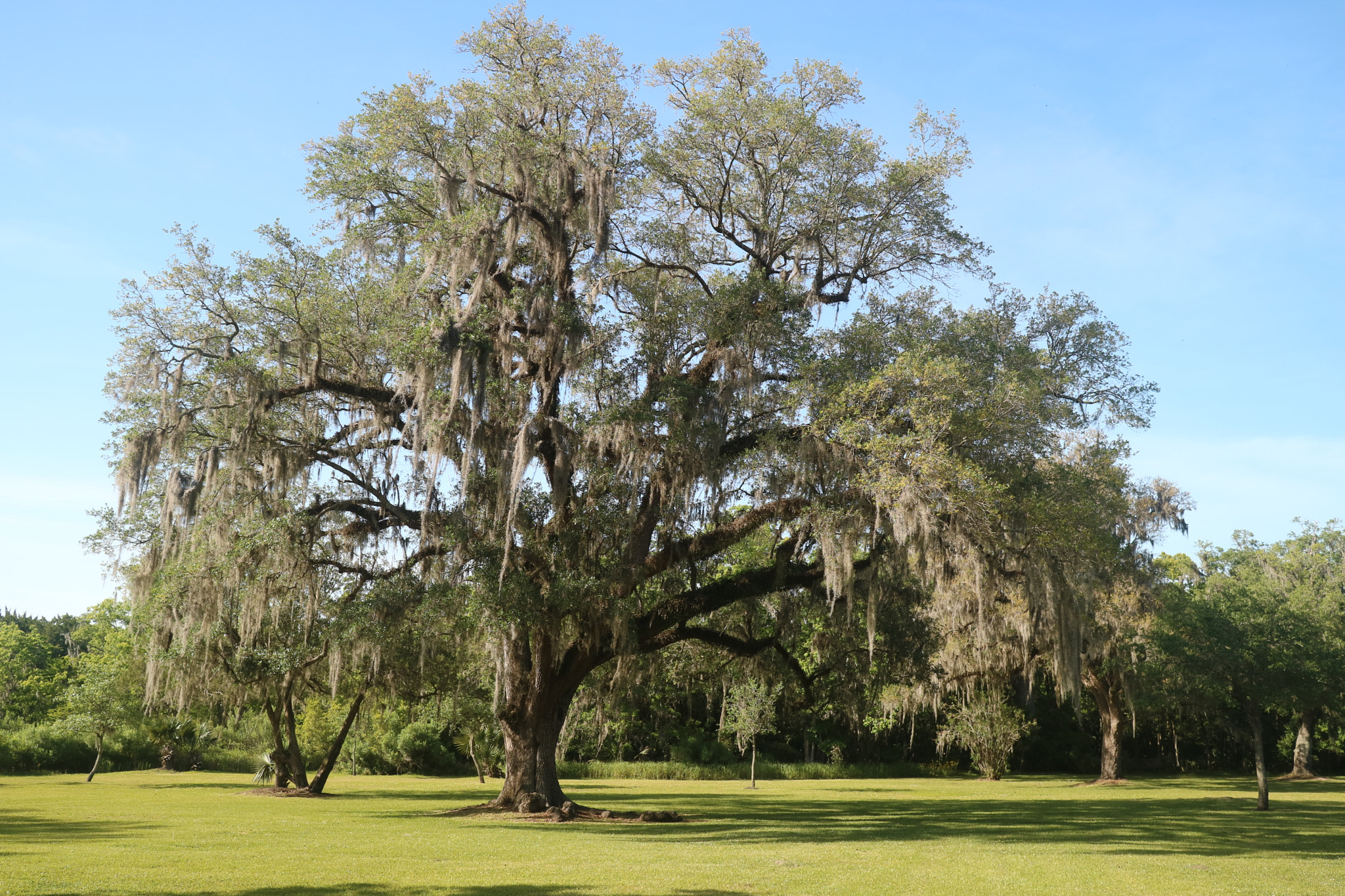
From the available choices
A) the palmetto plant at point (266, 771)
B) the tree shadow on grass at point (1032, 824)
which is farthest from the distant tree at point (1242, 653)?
the palmetto plant at point (266, 771)

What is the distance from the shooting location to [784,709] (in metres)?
34.6

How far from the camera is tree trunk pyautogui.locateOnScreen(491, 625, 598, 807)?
63.0ft

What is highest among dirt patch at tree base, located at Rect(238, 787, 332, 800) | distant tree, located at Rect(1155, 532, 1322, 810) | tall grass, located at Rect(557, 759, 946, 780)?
distant tree, located at Rect(1155, 532, 1322, 810)

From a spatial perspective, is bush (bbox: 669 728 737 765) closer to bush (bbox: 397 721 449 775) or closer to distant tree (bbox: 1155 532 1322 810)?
bush (bbox: 397 721 449 775)

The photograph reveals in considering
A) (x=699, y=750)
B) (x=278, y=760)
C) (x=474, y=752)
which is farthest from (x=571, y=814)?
(x=699, y=750)

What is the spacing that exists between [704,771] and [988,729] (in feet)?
38.6

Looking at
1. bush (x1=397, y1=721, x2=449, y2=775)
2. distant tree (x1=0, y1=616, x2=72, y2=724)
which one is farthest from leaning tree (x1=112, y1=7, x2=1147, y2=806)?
distant tree (x1=0, y1=616, x2=72, y2=724)

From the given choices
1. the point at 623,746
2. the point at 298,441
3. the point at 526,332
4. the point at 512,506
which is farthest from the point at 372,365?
the point at 623,746

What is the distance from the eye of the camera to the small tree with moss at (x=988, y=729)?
37.1 metres

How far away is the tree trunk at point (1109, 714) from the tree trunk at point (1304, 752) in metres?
9.09

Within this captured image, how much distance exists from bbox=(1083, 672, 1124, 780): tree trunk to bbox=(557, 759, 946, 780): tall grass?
924cm

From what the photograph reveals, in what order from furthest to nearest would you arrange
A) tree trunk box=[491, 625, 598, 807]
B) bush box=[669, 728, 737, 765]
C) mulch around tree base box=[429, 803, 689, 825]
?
bush box=[669, 728, 737, 765] < tree trunk box=[491, 625, 598, 807] < mulch around tree base box=[429, 803, 689, 825]

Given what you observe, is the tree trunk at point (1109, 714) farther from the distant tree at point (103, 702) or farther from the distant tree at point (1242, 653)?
the distant tree at point (103, 702)

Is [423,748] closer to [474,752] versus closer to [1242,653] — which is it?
[474,752]
